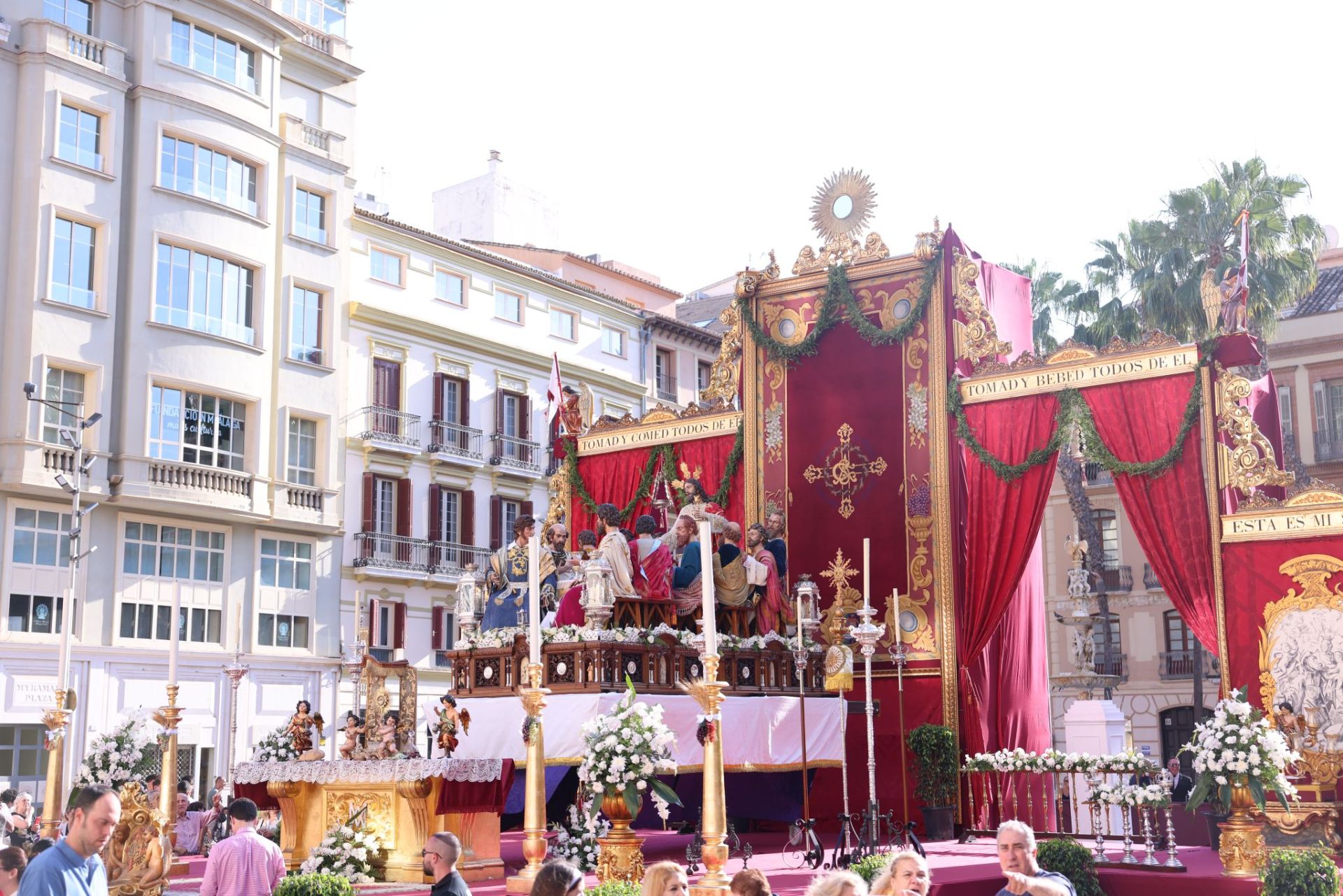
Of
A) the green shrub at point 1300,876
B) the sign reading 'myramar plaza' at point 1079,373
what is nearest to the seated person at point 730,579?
the sign reading 'myramar plaza' at point 1079,373

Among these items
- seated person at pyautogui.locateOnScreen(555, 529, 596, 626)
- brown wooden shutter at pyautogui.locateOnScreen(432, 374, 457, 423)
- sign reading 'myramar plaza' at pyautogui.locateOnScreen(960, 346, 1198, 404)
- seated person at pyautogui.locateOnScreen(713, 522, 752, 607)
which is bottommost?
seated person at pyautogui.locateOnScreen(555, 529, 596, 626)

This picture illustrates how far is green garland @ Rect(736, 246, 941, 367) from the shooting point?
19641 millimetres

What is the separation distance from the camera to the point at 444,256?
39031 millimetres

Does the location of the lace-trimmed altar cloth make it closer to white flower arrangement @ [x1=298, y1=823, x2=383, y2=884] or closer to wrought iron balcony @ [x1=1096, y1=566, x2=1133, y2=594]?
white flower arrangement @ [x1=298, y1=823, x2=383, y2=884]

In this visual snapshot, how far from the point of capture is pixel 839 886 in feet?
18.3

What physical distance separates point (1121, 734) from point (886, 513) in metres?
4.32

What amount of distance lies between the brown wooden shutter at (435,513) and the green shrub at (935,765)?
72.6 ft

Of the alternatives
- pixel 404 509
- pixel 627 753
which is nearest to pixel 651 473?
pixel 627 753

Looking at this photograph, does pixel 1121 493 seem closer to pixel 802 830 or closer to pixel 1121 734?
pixel 1121 734

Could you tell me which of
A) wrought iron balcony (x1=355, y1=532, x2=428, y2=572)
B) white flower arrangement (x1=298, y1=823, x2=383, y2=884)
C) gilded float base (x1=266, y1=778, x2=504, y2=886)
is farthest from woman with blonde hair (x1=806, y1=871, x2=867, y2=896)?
wrought iron balcony (x1=355, y1=532, x2=428, y2=572)

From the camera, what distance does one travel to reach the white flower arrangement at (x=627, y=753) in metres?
12.4

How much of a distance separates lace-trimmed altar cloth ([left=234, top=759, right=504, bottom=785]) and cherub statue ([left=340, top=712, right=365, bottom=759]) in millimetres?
143

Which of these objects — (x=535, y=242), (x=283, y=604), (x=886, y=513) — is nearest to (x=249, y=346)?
(x=283, y=604)

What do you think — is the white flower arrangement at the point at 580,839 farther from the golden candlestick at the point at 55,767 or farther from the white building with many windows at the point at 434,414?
the white building with many windows at the point at 434,414
